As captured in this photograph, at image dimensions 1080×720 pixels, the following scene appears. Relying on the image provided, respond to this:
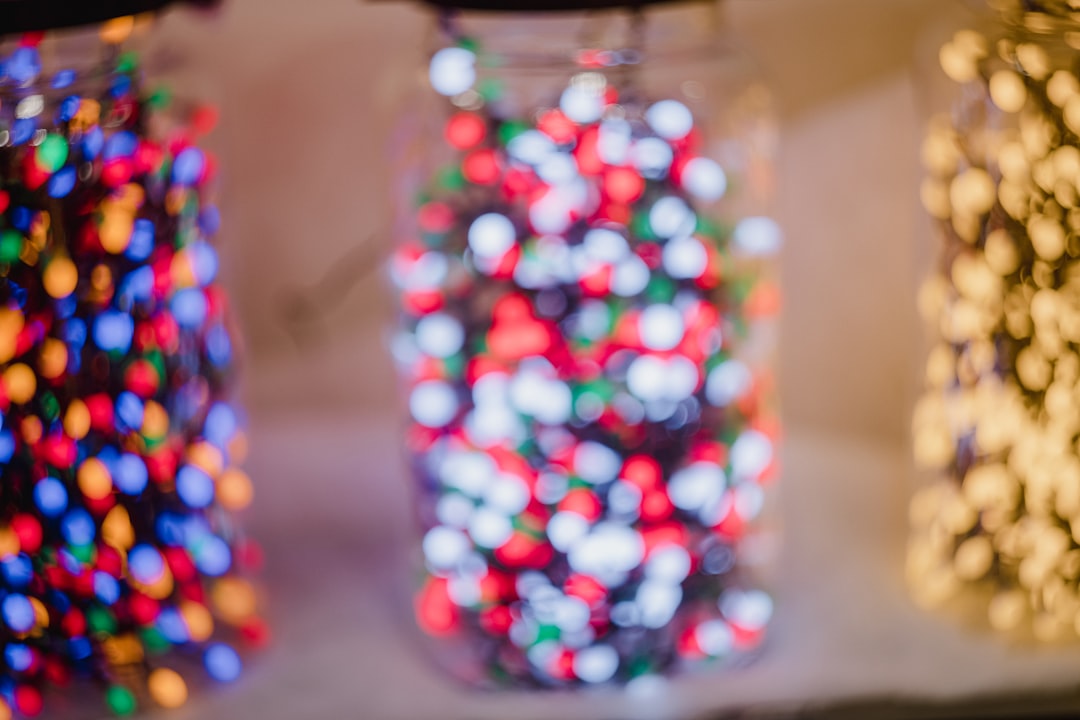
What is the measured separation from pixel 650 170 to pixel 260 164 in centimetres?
44

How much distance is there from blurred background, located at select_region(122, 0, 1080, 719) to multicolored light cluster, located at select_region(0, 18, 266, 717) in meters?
0.08

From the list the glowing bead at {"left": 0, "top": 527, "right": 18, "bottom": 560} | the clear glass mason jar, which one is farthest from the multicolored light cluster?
the clear glass mason jar

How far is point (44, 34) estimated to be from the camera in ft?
1.98

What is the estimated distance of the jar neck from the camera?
2.32ft

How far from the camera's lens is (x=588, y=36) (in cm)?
73

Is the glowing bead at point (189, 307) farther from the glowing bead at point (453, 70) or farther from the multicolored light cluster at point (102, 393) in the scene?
the glowing bead at point (453, 70)

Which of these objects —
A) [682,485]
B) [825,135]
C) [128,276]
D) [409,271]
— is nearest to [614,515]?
[682,485]

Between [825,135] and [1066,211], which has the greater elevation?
[825,135]

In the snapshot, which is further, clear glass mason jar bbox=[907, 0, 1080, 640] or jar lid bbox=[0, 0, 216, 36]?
clear glass mason jar bbox=[907, 0, 1080, 640]

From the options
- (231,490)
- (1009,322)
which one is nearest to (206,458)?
(231,490)

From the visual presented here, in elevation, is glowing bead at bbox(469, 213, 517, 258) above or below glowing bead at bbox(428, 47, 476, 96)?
below

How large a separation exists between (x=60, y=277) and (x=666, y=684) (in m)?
0.43

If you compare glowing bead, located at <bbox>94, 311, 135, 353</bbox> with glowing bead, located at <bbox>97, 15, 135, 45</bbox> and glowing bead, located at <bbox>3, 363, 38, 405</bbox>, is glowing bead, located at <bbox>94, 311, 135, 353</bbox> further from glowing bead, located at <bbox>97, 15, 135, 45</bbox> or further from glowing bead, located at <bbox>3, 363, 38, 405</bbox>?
glowing bead, located at <bbox>97, 15, 135, 45</bbox>

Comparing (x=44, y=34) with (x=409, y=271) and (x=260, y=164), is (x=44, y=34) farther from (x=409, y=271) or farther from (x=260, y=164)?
(x=260, y=164)
